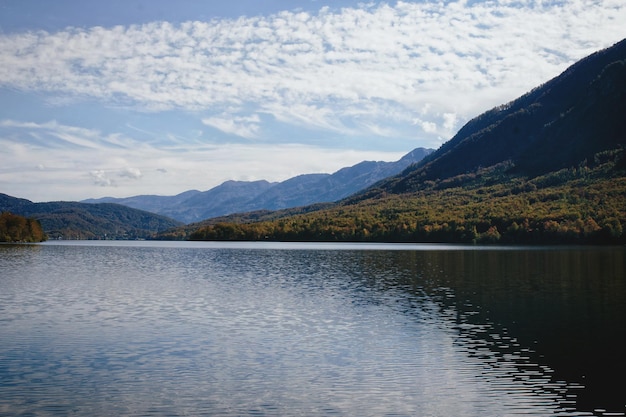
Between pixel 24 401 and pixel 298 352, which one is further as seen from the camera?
pixel 298 352

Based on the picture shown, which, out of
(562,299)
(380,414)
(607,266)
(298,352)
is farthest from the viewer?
(607,266)

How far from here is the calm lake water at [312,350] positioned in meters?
21.7

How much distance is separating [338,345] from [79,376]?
12793 mm

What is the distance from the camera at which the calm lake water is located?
2172cm

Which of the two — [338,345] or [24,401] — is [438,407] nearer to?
[338,345]

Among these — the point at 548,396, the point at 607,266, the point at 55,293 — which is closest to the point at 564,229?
the point at 607,266

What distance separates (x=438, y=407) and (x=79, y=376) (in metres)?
14.3

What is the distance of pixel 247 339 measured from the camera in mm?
33344

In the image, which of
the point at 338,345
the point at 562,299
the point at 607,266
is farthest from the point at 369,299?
the point at 607,266

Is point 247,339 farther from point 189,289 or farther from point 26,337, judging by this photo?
point 189,289

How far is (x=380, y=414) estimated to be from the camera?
20359 millimetres

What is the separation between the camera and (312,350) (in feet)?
100

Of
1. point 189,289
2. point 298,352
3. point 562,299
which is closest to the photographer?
point 298,352

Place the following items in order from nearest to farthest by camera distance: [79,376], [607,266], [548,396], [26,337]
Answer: [548,396]
[79,376]
[26,337]
[607,266]
